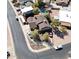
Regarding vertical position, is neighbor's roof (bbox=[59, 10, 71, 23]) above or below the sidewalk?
above

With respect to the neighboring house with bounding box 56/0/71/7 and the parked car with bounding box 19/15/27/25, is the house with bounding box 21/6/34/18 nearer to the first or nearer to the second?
the parked car with bounding box 19/15/27/25

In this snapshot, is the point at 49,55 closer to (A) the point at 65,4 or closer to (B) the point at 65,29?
(B) the point at 65,29

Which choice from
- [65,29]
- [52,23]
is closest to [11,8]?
[52,23]

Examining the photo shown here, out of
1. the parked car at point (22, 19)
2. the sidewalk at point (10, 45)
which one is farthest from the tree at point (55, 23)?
the sidewalk at point (10, 45)

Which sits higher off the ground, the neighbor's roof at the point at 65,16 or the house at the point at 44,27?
the neighbor's roof at the point at 65,16

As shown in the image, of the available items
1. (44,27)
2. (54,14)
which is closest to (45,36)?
(44,27)

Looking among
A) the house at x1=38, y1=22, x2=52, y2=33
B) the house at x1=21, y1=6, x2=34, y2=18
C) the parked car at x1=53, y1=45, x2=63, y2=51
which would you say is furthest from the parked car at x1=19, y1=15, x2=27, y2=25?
the parked car at x1=53, y1=45, x2=63, y2=51

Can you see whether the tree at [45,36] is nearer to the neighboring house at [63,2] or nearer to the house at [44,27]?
the house at [44,27]

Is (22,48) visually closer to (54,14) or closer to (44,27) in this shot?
(44,27)
